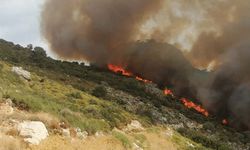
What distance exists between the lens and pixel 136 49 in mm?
120875

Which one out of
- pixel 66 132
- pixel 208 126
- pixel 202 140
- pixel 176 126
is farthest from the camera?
pixel 208 126

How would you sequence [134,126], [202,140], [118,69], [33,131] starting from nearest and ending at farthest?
[33,131] < [134,126] < [202,140] < [118,69]

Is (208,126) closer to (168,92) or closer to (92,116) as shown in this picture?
(168,92)

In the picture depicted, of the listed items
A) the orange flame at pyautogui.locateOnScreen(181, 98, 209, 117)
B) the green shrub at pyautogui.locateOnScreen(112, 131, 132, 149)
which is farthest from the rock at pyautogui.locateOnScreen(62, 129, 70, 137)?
the orange flame at pyautogui.locateOnScreen(181, 98, 209, 117)

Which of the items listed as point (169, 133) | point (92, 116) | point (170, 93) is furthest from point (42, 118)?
point (170, 93)

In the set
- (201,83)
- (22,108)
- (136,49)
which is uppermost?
(136,49)

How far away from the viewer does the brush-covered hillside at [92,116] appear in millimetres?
26062

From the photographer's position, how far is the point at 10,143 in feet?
67.9

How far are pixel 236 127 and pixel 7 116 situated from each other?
69.3m

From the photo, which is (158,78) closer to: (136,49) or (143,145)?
(136,49)

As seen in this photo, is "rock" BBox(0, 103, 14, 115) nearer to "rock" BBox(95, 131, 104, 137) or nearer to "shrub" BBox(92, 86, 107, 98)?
"rock" BBox(95, 131, 104, 137)

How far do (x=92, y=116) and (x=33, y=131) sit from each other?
20156 mm

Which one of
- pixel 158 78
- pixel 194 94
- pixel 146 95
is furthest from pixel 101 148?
pixel 158 78

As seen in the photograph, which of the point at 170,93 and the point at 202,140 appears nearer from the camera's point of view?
the point at 202,140
